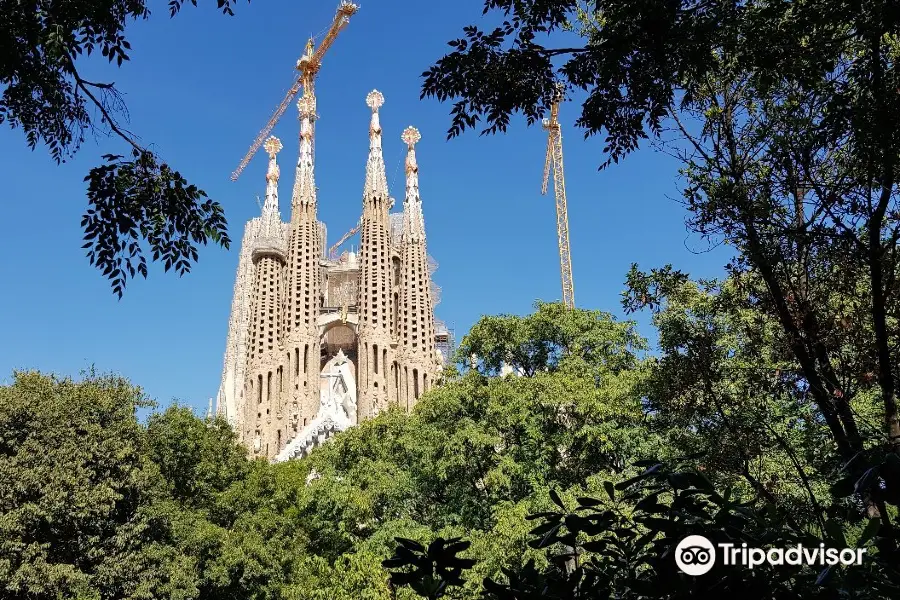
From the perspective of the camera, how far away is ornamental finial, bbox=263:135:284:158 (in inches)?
2030

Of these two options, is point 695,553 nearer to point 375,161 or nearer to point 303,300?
point 303,300

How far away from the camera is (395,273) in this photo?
46.5 metres

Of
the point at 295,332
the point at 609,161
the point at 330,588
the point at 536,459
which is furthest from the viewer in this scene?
the point at 295,332

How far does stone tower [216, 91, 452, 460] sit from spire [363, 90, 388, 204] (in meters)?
0.07

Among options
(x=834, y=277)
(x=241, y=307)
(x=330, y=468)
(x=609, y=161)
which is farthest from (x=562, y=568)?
(x=241, y=307)

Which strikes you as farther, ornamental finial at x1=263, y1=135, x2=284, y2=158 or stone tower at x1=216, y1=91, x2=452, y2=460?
ornamental finial at x1=263, y1=135, x2=284, y2=158

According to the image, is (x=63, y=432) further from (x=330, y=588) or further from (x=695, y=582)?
(x=695, y=582)

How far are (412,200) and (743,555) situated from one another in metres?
45.3

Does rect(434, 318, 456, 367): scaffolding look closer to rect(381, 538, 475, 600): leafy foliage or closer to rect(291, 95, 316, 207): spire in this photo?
rect(291, 95, 316, 207): spire

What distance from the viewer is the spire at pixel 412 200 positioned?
4575cm

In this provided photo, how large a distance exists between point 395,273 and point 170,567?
3318cm

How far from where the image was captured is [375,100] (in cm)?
4919

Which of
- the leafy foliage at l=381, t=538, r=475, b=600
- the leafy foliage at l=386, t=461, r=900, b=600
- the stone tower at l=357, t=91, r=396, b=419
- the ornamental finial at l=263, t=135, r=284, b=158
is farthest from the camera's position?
the ornamental finial at l=263, t=135, r=284, b=158

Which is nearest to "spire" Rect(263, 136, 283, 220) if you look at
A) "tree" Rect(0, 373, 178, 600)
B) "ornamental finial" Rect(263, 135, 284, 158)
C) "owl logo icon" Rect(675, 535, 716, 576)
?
"ornamental finial" Rect(263, 135, 284, 158)
